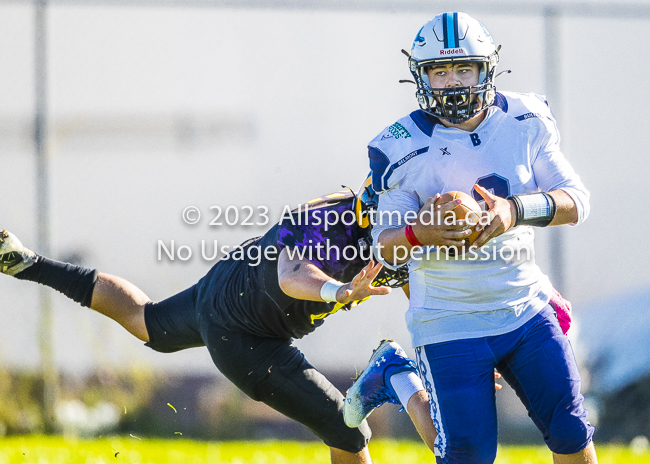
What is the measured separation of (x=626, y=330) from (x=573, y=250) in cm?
63

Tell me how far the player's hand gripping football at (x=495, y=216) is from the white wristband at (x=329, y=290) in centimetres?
58

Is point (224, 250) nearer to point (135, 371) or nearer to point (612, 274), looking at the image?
point (135, 371)

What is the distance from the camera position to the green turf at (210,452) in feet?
13.1

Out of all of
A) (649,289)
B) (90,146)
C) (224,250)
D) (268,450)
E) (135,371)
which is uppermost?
(90,146)

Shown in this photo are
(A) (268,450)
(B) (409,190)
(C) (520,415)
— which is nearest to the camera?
(B) (409,190)

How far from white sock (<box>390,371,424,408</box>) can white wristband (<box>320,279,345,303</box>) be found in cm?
55

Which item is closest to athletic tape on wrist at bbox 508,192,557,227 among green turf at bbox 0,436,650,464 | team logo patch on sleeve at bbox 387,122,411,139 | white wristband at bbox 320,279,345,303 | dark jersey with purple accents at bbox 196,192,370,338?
team logo patch on sleeve at bbox 387,122,411,139

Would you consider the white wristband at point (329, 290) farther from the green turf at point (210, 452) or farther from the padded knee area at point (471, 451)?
the green turf at point (210, 452)

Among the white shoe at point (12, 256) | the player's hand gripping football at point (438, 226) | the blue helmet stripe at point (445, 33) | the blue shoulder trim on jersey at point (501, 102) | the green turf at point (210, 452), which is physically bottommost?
the green turf at point (210, 452)

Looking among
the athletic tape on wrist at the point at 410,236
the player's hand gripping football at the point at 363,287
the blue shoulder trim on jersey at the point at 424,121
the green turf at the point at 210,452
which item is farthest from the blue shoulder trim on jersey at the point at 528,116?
the green turf at the point at 210,452

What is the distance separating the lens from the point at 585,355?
4.93 meters

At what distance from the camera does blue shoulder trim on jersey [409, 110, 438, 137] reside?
2361mm

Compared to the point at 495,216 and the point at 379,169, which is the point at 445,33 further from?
the point at 495,216

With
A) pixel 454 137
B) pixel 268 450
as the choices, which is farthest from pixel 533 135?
pixel 268 450
